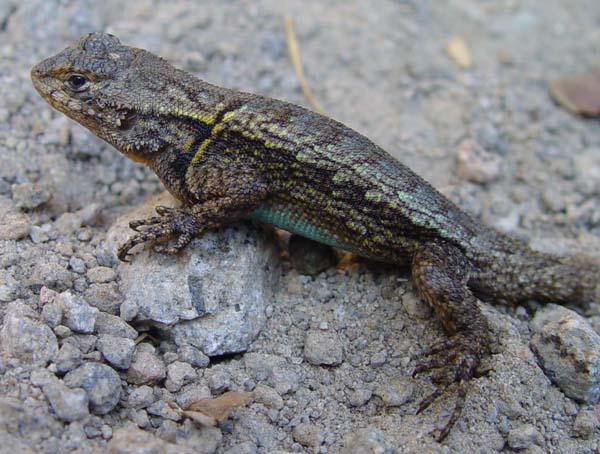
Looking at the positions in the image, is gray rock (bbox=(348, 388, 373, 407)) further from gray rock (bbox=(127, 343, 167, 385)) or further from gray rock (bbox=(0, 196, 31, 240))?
gray rock (bbox=(0, 196, 31, 240))

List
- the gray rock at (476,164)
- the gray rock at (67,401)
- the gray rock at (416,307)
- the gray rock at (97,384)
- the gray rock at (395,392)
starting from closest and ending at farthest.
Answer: the gray rock at (67,401) < the gray rock at (97,384) < the gray rock at (395,392) < the gray rock at (416,307) < the gray rock at (476,164)

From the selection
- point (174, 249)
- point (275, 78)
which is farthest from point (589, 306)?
point (275, 78)

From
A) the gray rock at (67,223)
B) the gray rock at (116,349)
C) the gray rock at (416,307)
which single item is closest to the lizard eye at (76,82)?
the gray rock at (67,223)

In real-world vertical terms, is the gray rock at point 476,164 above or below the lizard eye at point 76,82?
below

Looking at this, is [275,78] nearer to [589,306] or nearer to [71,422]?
[589,306]

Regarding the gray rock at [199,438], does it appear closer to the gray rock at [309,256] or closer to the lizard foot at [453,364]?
the lizard foot at [453,364]

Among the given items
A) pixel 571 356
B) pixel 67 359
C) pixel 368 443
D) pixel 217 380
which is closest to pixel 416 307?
pixel 571 356
